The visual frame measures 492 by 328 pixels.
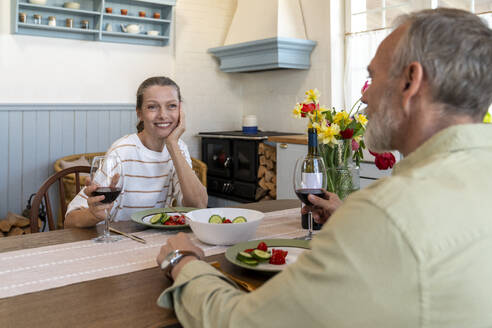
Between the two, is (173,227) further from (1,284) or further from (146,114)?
(146,114)

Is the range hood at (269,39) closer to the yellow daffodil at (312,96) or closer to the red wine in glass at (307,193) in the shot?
the yellow daffodil at (312,96)

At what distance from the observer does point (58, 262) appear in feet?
3.98

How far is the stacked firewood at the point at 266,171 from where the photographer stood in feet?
14.5

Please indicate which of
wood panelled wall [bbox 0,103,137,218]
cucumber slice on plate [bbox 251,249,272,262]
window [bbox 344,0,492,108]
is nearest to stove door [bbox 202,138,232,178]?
wood panelled wall [bbox 0,103,137,218]

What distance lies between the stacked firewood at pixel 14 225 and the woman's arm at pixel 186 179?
2.20 metres

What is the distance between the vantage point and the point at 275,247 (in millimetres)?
1293

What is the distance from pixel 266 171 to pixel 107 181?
A: 10.2 feet

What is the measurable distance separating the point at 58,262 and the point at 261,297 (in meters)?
0.71

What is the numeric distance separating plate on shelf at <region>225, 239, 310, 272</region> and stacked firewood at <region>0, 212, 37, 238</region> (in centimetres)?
306

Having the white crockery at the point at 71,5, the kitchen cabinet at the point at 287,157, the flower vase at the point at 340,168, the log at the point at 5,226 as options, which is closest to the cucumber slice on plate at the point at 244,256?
the flower vase at the point at 340,168

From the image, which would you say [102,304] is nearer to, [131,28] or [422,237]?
[422,237]

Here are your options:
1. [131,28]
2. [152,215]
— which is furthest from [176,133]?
[131,28]

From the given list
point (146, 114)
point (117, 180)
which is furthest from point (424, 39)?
point (146, 114)

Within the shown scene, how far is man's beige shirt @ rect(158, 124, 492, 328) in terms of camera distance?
609mm
